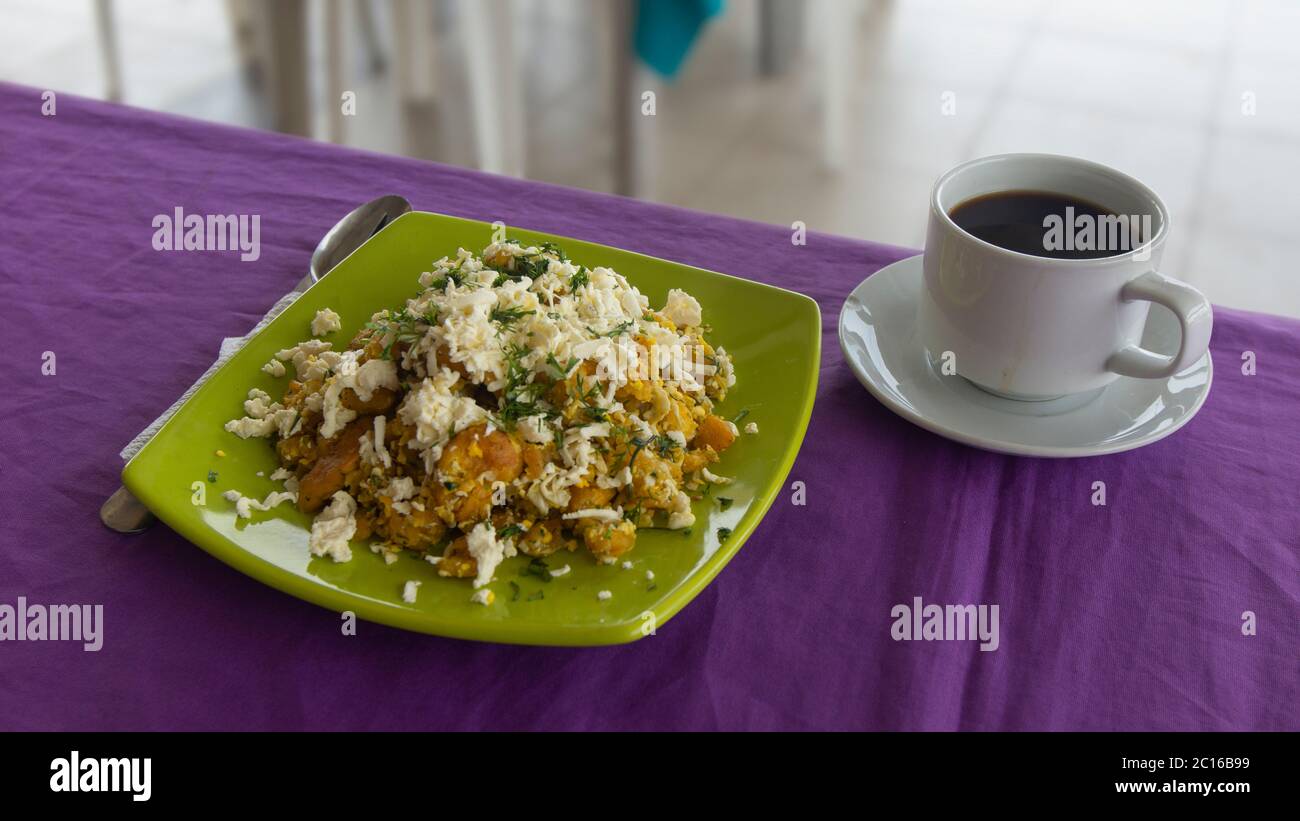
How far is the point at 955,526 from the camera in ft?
2.94

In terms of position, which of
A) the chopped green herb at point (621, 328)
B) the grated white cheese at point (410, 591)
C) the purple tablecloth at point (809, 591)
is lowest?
the purple tablecloth at point (809, 591)

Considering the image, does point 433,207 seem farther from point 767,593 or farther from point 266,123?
point 266,123

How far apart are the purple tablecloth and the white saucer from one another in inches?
1.0

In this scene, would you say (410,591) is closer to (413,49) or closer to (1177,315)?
(1177,315)

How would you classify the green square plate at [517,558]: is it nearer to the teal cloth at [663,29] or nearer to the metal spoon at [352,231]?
the metal spoon at [352,231]

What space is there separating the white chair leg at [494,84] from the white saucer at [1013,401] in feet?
5.24

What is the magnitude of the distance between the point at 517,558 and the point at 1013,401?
0.46 meters

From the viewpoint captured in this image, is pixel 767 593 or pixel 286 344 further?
pixel 286 344

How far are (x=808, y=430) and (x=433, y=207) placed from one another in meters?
0.53

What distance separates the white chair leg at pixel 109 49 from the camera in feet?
9.37

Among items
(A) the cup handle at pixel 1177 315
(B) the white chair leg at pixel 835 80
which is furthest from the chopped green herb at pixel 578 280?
(B) the white chair leg at pixel 835 80

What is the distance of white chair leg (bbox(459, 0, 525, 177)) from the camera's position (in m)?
2.40
